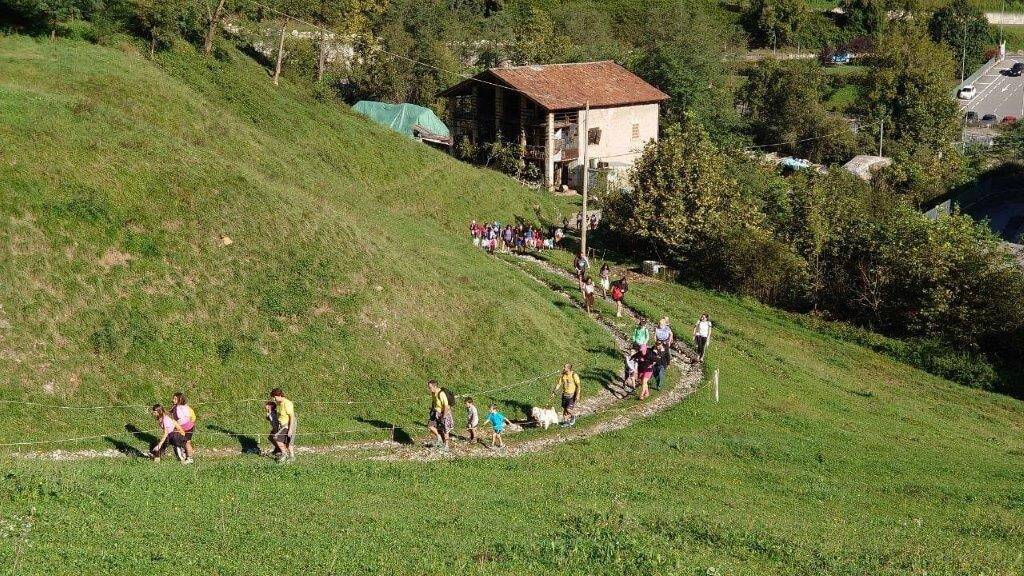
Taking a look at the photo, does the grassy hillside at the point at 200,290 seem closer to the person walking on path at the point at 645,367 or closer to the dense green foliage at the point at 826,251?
the person walking on path at the point at 645,367

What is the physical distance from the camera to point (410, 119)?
8262 centimetres

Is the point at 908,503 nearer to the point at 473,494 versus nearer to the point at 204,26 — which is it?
the point at 473,494

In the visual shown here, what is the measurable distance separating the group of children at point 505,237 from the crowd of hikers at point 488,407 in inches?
293

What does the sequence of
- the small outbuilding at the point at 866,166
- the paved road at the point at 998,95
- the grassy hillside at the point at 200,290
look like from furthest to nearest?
the paved road at the point at 998,95 < the small outbuilding at the point at 866,166 < the grassy hillside at the point at 200,290

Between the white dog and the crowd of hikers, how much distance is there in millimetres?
53

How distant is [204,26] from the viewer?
59.3 meters

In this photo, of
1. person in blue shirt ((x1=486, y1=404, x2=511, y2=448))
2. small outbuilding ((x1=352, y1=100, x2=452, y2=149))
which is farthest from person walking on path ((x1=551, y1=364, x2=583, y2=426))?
small outbuilding ((x1=352, y1=100, x2=452, y2=149))

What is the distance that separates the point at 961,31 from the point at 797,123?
66.7 metres

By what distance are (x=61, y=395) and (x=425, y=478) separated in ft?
33.0

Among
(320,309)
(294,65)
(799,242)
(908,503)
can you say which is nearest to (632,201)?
(799,242)

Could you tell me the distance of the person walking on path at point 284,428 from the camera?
25344 mm

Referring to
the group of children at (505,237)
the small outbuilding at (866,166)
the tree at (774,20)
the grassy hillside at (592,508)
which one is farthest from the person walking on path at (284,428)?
the tree at (774,20)

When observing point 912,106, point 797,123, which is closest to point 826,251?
point 797,123

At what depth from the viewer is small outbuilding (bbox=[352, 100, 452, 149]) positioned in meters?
82.2
